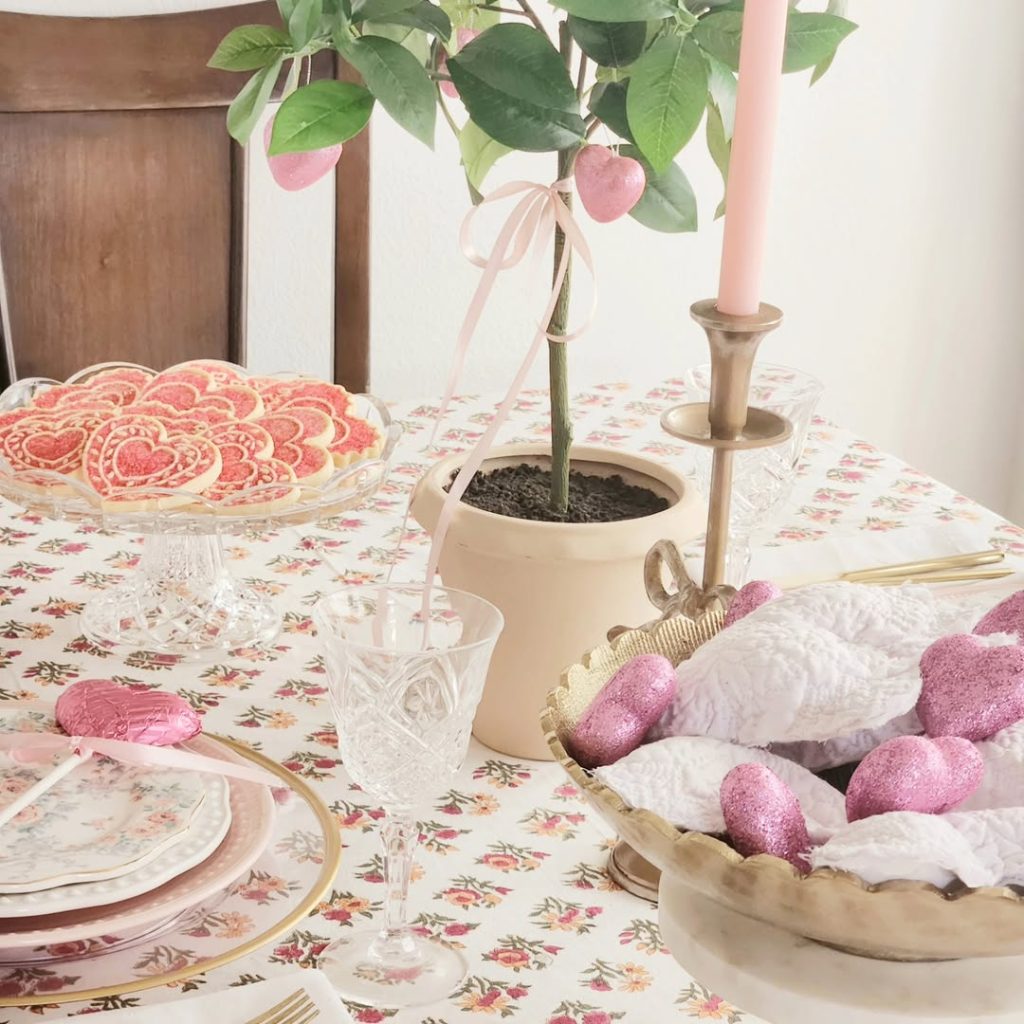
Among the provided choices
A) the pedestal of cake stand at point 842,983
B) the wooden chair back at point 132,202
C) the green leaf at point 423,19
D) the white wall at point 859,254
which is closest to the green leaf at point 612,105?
the green leaf at point 423,19

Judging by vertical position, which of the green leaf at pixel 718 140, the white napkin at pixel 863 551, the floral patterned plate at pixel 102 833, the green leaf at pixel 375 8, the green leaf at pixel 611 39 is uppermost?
the green leaf at pixel 375 8

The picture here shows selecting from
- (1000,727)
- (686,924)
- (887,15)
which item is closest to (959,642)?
(1000,727)

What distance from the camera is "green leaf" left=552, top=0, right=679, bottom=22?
69 centimetres

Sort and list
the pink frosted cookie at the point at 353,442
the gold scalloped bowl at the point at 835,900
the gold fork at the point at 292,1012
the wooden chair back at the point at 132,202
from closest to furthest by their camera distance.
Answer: the gold scalloped bowl at the point at 835,900, the gold fork at the point at 292,1012, the pink frosted cookie at the point at 353,442, the wooden chair back at the point at 132,202

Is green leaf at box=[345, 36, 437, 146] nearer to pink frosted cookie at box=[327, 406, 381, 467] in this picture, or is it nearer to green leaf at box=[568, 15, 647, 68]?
green leaf at box=[568, 15, 647, 68]

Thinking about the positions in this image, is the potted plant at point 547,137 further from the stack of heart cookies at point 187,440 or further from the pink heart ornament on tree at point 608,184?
the stack of heart cookies at point 187,440

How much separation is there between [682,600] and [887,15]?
1844 millimetres

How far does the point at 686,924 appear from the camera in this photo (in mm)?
610

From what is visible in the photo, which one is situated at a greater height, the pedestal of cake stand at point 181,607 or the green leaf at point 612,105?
the green leaf at point 612,105

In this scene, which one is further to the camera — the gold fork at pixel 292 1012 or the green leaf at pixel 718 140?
the green leaf at pixel 718 140

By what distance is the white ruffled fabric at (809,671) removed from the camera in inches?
23.9

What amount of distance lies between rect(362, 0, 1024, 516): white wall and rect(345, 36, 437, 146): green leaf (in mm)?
1385

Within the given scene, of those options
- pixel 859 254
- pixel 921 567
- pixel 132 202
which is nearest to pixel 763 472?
pixel 921 567

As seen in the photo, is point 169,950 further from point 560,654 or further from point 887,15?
point 887,15
